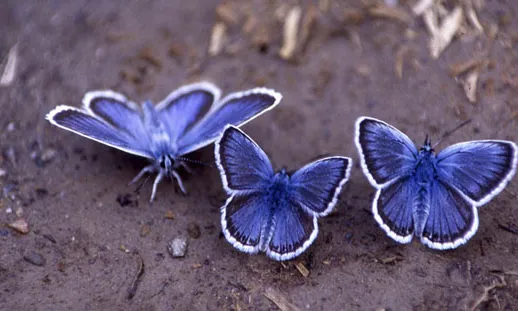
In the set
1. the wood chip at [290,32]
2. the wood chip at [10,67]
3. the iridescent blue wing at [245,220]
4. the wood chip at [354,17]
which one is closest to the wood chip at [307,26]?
the wood chip at [290,32]

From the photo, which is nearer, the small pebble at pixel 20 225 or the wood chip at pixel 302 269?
the wood chip at pixel 302 269

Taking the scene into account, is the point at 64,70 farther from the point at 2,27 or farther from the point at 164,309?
the point at 164,309

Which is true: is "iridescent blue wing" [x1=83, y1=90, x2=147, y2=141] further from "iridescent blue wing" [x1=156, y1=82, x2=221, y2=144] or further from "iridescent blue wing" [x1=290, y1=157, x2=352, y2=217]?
"iridescent blue wing" [x1=290, y1=157, x2=352, y2=217]

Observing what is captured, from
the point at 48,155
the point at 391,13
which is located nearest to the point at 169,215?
the point at 48,155

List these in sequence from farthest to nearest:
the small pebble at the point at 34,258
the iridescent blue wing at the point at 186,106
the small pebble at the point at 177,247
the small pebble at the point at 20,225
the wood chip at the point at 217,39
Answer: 1. the wood chip at the point at 217,39
2. the iridescent blue wing at the point at 186,106
3. the small pebble at the point at 20,225
4. the small pebble at the point at 177,247
5. the small pebble at the point at 34,258

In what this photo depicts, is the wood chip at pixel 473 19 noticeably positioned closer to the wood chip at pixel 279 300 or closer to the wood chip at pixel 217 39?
the wood chip at pixel 217 39
